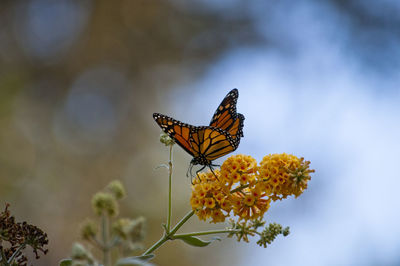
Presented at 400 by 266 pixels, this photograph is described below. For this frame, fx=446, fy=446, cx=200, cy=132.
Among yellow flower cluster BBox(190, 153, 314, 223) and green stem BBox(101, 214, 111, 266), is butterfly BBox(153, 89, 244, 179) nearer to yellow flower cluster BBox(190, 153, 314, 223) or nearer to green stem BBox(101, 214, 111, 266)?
yellow flower cluster BBox(190, 153, 314, 223)

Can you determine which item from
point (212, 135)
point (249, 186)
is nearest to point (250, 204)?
point (249, 186)

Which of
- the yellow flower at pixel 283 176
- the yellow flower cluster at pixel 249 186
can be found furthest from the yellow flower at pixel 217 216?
the yellow flower at pixel 283 176

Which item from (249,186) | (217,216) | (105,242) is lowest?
(105,242)

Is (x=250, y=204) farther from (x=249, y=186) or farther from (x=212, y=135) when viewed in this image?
(x=212, y=135)

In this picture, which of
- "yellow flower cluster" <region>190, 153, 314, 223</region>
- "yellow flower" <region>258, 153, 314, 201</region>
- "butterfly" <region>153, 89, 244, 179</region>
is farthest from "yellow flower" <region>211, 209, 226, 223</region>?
"butterfly" <region>153, 89, 244, 179</region>

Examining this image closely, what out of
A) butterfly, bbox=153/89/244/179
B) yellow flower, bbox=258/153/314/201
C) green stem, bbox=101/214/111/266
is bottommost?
green stem, bbox=101/214/111/266

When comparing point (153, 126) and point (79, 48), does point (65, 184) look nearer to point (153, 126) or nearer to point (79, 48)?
point (153, 126)
